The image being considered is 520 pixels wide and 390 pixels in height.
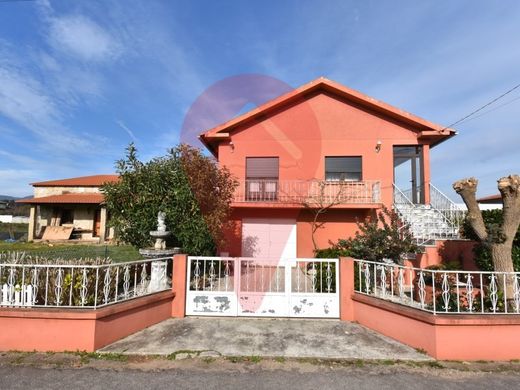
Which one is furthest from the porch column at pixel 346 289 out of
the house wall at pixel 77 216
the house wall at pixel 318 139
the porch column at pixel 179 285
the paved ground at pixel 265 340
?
the house wall at pixel 77 216

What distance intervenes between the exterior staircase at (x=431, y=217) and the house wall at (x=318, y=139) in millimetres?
768

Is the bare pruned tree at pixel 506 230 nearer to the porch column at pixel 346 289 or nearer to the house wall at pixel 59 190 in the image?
the porch column at pixel 346 289

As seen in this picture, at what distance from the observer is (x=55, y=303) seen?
5.08m

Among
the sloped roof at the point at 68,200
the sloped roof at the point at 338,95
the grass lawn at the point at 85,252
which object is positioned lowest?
the grass lawn at the point at 85,252

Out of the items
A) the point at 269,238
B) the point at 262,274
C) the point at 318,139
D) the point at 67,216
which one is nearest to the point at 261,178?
the point at 269,238

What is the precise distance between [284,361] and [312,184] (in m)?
8.11

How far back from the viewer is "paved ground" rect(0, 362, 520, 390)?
3.79 meters

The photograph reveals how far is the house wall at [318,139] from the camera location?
39.8 ft

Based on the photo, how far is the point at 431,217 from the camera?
10.6m

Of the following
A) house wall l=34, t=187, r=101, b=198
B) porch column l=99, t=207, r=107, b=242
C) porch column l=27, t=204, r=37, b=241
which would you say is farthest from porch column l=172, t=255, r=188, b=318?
house wall l=34, t=187, r=101, b=198

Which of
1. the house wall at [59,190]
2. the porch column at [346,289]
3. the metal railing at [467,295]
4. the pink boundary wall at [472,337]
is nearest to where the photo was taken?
the pink boundary wall at [472,337]

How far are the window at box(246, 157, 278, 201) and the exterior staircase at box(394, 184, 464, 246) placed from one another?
15.9 feet

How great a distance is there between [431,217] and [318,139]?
5.15m

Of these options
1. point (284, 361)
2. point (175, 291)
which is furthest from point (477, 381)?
point (175, 291)
